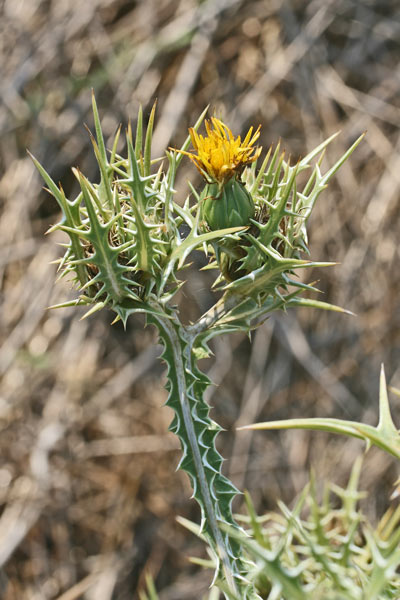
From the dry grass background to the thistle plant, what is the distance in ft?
7.27

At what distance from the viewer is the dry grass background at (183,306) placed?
3307 mm

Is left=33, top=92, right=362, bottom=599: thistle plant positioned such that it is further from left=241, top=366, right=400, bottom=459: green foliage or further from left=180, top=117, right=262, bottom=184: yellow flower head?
left=241, top=366, right=400, bottom=459: green foliage

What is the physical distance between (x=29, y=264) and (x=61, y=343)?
502 millimetres

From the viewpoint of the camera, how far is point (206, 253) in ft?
3.87

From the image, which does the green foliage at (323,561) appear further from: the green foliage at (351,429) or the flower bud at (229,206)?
the flower bud at (229,206)

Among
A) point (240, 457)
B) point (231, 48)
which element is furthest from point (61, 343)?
point (231, 48)

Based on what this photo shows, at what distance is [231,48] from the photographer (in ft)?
12.7

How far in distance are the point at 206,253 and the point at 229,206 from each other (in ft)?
0.33

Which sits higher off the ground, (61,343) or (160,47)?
(160,47)

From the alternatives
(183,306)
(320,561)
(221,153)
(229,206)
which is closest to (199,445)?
(320,561)

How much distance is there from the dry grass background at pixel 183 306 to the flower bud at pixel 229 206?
227 centimetres

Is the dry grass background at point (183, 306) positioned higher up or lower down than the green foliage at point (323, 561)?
lower down

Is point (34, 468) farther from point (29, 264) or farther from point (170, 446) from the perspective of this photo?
point (29, 264)

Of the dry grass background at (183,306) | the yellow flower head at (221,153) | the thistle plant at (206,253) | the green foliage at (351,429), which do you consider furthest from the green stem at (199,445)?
the dry grass background at (183,306)
